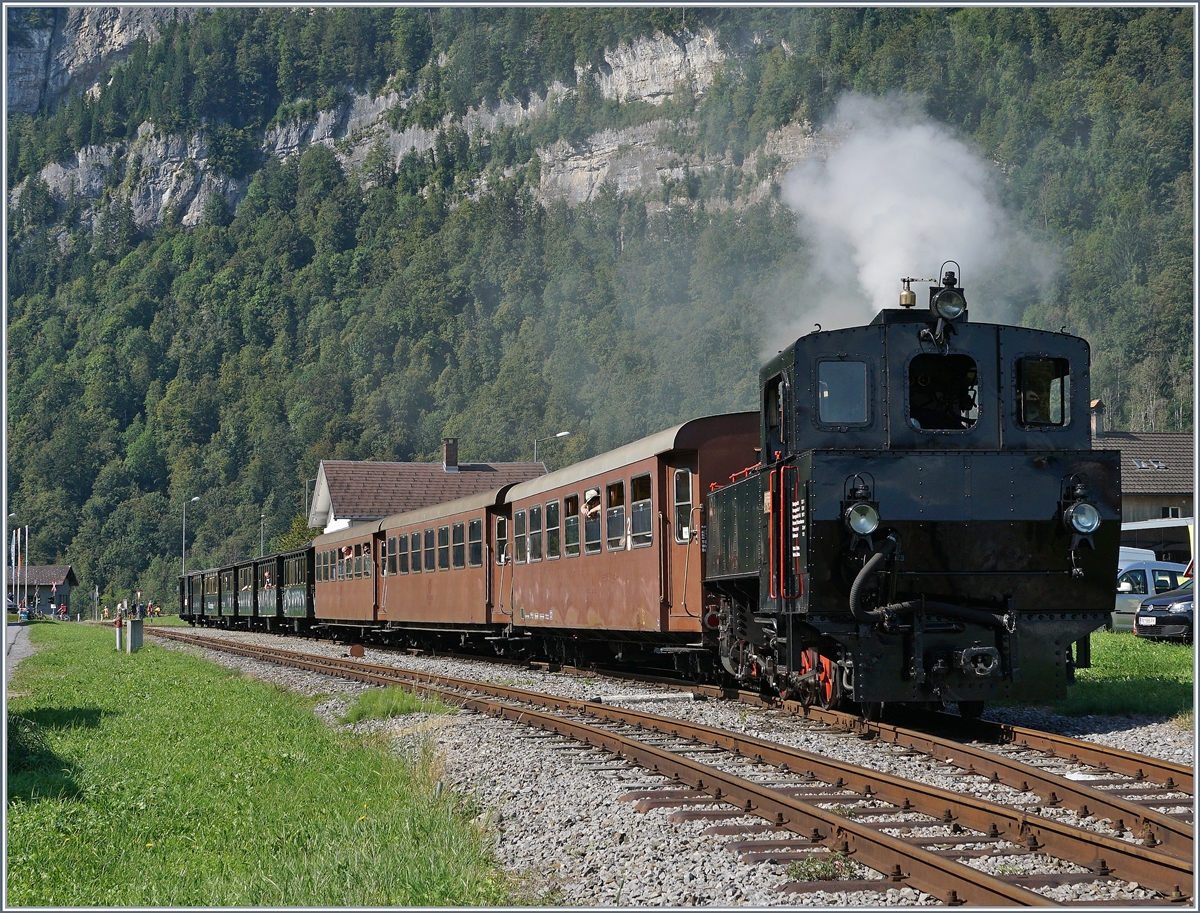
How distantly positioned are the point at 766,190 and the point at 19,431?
8501 cm

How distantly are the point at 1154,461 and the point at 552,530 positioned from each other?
42.4m

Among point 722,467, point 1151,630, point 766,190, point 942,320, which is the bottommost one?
point 1151,630

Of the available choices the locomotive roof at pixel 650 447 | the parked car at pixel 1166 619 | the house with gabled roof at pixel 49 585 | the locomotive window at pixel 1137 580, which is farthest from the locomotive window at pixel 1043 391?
the house with gabled roof at pixel 49 585

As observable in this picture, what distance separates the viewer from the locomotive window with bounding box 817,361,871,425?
10.5 m

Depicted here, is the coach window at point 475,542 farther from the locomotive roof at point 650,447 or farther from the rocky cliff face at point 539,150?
the rocky cliff face at point 539,150

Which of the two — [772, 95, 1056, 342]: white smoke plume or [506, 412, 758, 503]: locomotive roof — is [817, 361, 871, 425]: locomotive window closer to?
[506, 412, 758, 503]: locomotive roof

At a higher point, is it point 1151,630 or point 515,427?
point 515,427

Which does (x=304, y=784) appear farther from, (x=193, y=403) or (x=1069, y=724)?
(x=193, y=403)

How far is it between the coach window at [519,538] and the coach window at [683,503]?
5.87m

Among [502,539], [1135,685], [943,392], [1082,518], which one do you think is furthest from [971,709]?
[502,539]

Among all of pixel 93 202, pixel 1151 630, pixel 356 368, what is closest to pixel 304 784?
pixel 1151 630

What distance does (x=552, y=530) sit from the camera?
18.4 meters

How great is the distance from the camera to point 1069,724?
1156cm

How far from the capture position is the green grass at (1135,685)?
1218cm
